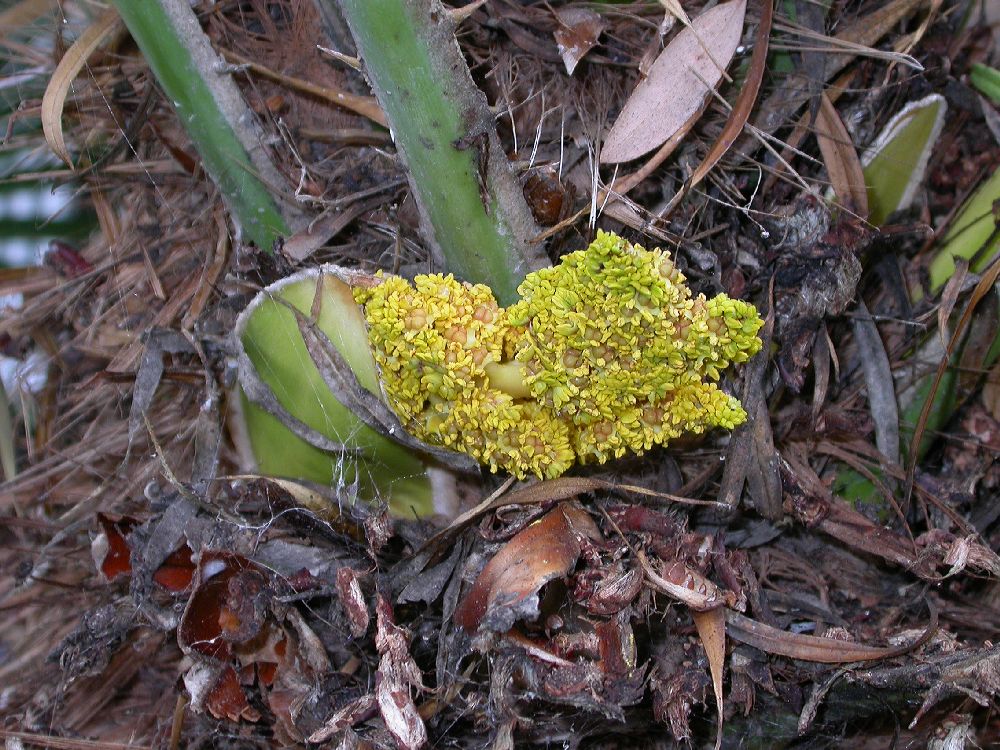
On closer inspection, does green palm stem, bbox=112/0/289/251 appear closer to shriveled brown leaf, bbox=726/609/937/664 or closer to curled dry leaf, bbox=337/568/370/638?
curled dry leaf, bbox=337/568/370/638

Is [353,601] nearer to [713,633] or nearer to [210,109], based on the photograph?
[713,633]

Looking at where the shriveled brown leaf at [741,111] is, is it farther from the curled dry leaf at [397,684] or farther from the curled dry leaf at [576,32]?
the curled dry leaf at [397,684]

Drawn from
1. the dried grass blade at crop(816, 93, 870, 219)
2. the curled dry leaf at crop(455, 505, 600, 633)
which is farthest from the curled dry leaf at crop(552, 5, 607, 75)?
the curled dry leaf at crop(455, 505, 600, 633)

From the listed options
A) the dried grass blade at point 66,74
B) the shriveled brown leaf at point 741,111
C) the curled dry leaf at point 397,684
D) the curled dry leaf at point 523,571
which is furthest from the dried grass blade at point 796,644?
the dried grass blade at point 66,74

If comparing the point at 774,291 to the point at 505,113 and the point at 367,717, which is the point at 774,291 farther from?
the point at 367,717

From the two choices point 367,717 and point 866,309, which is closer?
point 367,717

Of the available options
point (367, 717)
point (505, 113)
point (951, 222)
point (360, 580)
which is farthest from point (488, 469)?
point (951, 222)
